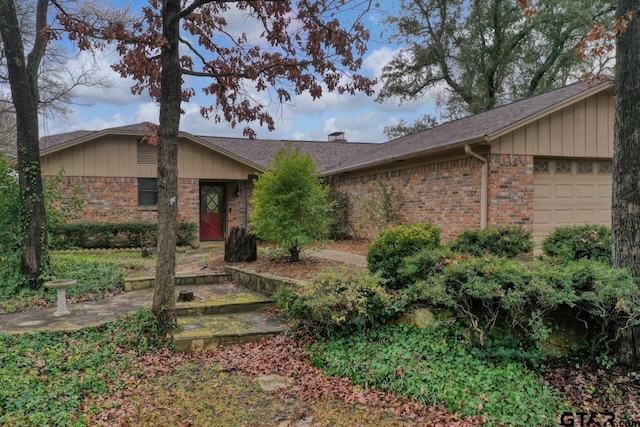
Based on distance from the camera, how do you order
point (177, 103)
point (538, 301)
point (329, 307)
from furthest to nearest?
point (177, 103) → point (329, 307) → point (538, 301)

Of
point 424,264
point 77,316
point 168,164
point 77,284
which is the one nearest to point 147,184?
point 77,284

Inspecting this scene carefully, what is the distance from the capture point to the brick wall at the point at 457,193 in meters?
9.55

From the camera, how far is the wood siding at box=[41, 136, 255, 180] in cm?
1383

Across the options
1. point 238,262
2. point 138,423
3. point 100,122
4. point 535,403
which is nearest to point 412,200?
point 238,262

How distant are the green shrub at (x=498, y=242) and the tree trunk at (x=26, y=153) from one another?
6842 millimetres

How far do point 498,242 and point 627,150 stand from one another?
97.5 inches

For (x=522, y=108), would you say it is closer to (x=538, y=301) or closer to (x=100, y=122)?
(x=538, y=301)

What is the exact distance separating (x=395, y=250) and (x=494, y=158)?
193 inches

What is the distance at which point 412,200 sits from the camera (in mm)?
12031

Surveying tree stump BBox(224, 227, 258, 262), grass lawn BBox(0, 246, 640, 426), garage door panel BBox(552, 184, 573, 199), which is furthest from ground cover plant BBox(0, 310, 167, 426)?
garage door panel BBox(552, 184, 573, 199)

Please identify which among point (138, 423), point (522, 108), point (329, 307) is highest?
point (522, 108)

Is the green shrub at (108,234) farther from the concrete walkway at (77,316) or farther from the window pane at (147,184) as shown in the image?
the concrete walkway at (77,316)

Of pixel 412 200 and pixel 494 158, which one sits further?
pixel 412 200

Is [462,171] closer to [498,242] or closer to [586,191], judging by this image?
[586,191]
